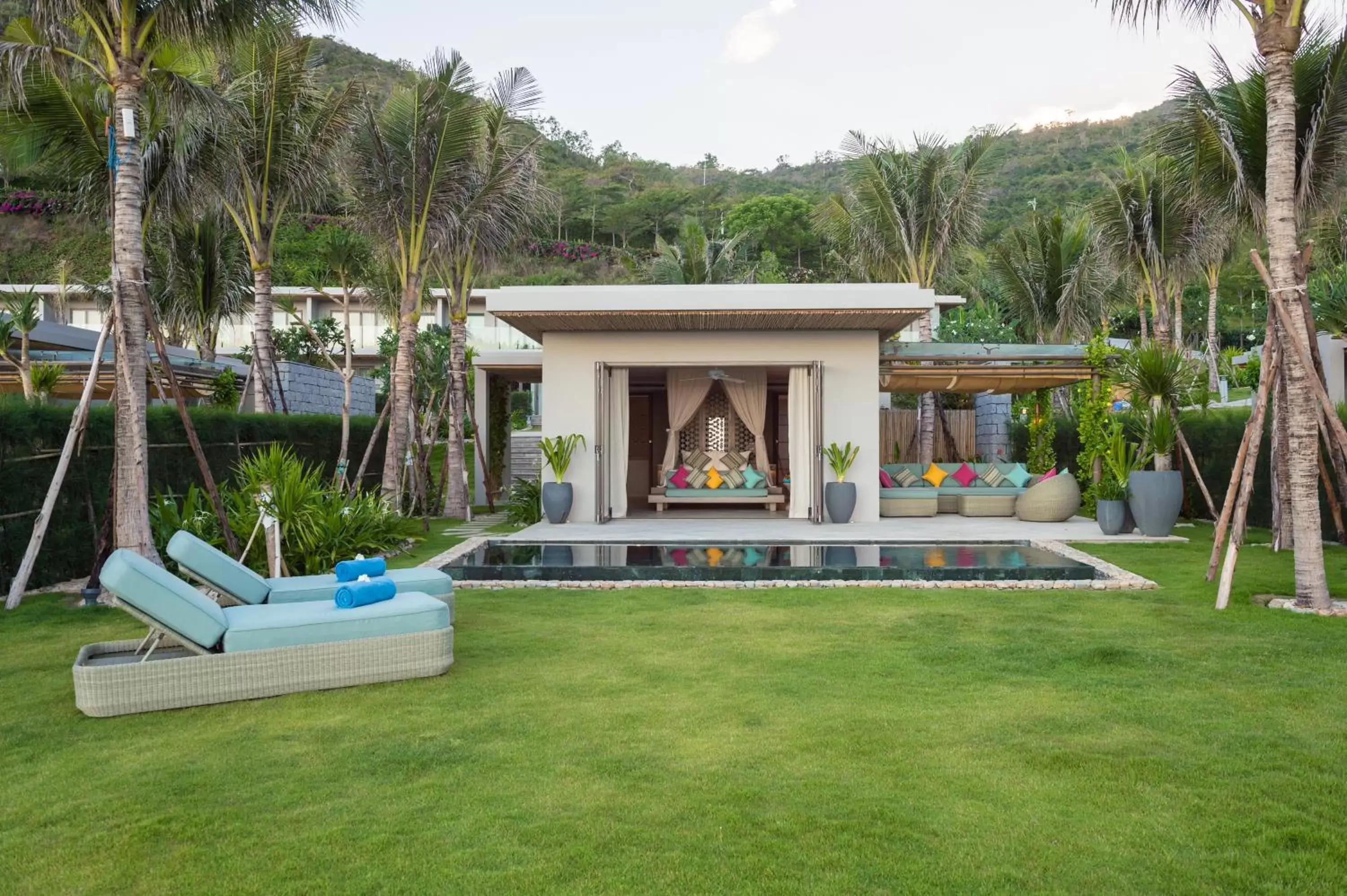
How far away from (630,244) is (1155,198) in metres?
30.7

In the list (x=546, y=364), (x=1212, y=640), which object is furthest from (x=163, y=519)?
(x=1212, y=640)

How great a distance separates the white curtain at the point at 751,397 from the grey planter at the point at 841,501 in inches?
98.0

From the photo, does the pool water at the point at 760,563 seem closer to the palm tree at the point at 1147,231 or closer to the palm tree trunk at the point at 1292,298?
the palm tree trunk at the point at 1292,298

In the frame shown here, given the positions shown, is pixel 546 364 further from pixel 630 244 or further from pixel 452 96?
pixel 630 244

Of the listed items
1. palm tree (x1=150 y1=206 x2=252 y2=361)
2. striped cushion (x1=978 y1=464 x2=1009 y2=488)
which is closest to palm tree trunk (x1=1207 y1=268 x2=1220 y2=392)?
striped cushion (x1=978 y1=464 x2=1009 y2=488)

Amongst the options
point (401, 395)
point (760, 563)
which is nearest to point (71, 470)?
point (401, 395)

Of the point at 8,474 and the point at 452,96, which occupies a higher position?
the point at 452,96

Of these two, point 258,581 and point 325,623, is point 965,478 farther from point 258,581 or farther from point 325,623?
point 325,623

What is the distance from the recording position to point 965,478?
14.6 m

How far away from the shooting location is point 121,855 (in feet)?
9.99

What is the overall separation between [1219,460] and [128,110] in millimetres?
13079

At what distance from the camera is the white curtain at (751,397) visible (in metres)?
15.4

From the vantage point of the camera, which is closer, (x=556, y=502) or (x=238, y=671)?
(x=238, y=671)

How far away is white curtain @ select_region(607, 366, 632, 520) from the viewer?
13.7m
